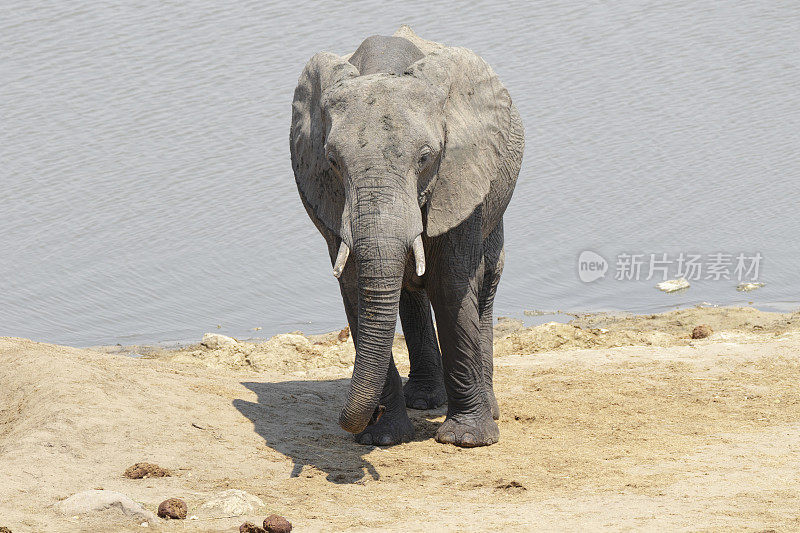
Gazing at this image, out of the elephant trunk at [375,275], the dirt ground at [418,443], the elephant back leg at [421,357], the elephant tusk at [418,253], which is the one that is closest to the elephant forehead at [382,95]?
the elephant trunk at [375,275]

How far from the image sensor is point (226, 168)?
17.6 metres

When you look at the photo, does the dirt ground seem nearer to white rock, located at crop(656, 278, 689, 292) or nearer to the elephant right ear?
the elephant right ear

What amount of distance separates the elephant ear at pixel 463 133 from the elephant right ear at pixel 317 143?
55 centimetres

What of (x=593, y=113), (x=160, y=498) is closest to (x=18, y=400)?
(x=160, y=498)

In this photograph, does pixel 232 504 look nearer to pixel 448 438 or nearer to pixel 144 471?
pixel 144 471

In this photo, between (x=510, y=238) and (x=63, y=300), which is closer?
(x=63, y=300)

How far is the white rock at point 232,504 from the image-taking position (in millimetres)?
5953

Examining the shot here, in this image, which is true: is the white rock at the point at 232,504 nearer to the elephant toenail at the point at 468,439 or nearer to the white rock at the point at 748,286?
the elephant toenail at the point at 468,439

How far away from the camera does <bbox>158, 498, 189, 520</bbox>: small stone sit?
19.0ft

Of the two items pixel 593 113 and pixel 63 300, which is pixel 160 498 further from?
pixel 593 113

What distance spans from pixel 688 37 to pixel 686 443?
19243 millimetres

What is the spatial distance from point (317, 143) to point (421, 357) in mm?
2726

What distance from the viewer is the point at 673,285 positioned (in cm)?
1477
